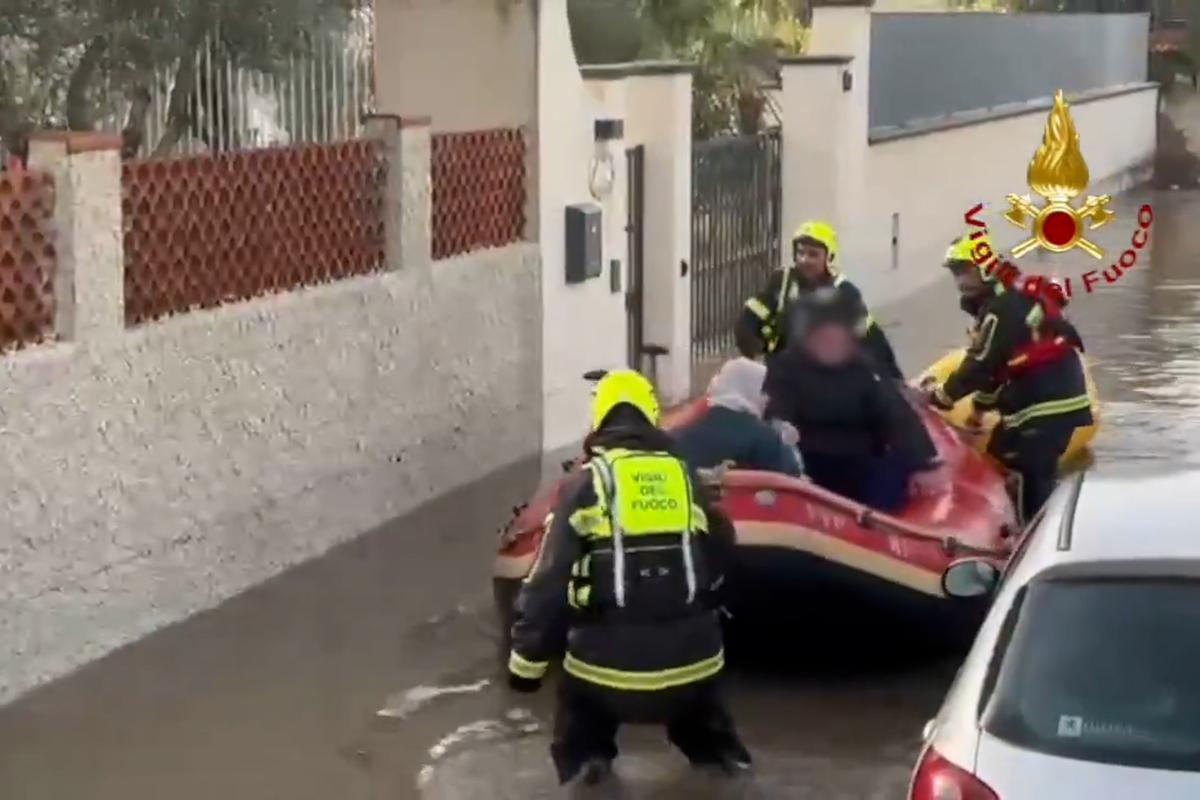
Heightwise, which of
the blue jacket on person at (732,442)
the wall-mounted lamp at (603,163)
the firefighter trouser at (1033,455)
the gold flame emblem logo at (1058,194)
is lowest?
→ the firefighter trouser at (1033,455)

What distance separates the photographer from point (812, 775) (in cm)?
733

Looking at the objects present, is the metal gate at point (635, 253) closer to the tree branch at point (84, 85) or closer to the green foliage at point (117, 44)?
the green foliage at point (117, 44)

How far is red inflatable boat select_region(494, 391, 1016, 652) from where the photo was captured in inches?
317

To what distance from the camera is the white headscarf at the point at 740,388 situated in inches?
334

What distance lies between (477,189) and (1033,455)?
3.72m

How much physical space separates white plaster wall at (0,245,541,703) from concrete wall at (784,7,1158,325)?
6223 millimetres

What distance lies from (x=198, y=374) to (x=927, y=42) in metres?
15.1

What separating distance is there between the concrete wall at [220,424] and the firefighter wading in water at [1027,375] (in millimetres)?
2837

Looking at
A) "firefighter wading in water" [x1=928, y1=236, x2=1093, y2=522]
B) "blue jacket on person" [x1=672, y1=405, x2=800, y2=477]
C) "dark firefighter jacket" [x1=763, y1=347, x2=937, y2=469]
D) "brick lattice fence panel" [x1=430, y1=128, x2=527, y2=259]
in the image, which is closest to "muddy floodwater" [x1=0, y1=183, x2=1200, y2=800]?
"blue jacket on person" [x1=672, y1=405, x2=800, y2=477]

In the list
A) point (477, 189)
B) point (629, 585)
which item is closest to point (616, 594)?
point (629, 585)

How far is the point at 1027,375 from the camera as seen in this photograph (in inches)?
400

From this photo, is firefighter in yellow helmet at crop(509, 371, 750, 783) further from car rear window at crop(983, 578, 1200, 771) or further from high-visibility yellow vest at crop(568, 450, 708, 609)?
car rear window at crop(983, 578, 1200, 771)

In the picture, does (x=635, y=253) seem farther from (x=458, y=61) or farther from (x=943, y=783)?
(x=943, y=783)

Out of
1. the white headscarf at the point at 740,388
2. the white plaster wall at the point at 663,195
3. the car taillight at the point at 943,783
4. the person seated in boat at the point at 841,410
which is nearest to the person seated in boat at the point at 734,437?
the white headscarf at the point at 740,388
